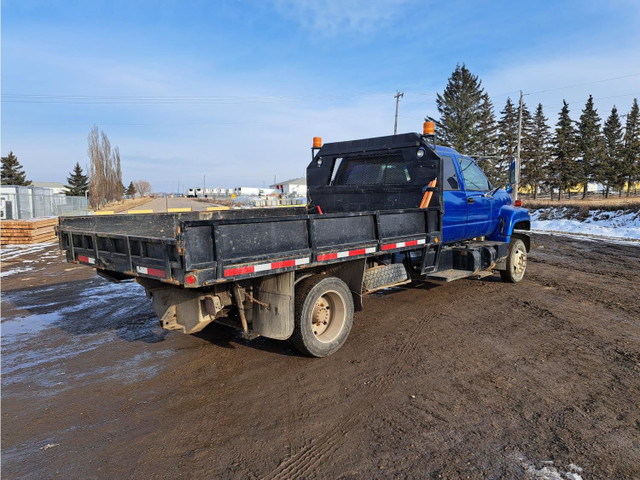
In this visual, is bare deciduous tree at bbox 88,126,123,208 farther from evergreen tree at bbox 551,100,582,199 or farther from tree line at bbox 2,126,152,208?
evergreen tree at bbox 551,100,582,199

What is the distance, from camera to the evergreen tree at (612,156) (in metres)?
44.0

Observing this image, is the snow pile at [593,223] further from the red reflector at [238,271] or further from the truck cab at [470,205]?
the red reflector at [238,271]

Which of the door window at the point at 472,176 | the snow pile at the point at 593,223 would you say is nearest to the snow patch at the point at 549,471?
the door window at the point at 472,176

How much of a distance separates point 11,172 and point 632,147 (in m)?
68.5

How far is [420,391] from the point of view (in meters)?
3.98

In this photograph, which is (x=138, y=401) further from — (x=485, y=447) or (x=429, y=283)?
(x=429, y=283)

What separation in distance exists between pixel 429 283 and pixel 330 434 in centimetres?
584

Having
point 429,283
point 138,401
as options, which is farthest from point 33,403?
point 429,283

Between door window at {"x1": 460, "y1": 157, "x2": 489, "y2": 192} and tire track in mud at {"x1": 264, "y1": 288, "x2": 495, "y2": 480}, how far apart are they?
128 inches

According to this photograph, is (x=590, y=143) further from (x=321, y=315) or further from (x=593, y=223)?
(x=321, y=315)

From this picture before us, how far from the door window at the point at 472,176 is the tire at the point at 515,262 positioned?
1.49 m

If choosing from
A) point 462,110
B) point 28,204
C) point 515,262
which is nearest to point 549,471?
point 515,262

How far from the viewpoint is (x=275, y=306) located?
14.3ft

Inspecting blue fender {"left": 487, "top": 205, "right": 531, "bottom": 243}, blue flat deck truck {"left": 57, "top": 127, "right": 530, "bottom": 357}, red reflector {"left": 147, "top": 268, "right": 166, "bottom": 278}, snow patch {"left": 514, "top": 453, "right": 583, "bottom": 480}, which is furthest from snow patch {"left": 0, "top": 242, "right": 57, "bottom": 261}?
snow patch {"left": 514, "top": 453, "right": 583, "bottom": 480}
